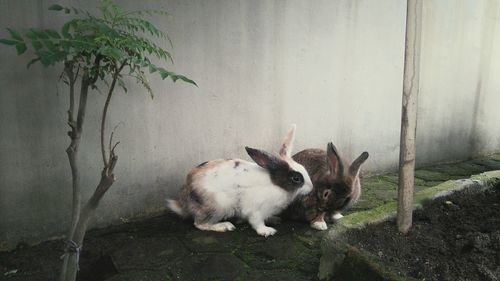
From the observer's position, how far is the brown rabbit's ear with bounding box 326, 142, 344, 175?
136 inches

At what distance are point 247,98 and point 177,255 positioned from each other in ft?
5.99

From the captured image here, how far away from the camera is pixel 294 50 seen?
182 inches

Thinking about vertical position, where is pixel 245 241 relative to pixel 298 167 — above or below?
below

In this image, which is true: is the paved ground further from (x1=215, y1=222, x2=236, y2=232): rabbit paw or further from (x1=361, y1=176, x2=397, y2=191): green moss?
(x1=361, y1=176, x2=397, y2=191): green moss

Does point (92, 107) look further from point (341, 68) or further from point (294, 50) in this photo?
point (341, 68)

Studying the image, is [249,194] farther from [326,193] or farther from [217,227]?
[326,193]

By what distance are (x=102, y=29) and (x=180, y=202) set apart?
2.02 metres

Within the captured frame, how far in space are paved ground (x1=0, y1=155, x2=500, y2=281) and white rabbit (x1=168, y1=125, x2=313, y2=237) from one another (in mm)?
135

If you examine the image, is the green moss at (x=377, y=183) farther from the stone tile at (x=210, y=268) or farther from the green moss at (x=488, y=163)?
the stone tile at (x=210, y=268)

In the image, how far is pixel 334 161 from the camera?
11.6 ft

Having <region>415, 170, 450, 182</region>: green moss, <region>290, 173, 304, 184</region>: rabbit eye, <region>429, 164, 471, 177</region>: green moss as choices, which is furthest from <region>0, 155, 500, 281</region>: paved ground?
<region>429, 164, 471, 177</region>: green moss

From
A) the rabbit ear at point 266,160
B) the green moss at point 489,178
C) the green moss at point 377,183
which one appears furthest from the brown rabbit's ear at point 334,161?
the green moss at point 377,183

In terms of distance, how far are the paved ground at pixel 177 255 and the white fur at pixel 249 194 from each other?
0.17 meters

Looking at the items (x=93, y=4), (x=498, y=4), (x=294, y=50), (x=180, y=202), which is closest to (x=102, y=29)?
(x=93, y=4)
